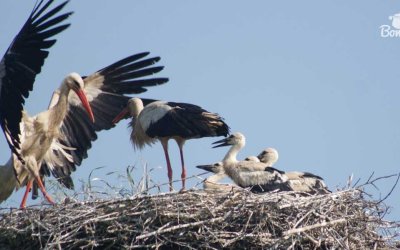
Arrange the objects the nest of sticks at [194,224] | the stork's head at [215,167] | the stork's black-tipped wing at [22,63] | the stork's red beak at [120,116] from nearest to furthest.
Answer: the nest of sticks at [194,224]
the stork's black-tipped wing at [22,63]
the stork's head at [215,167]
the stork's red beak at [120,116]

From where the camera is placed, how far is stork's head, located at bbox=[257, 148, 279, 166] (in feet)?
37.4

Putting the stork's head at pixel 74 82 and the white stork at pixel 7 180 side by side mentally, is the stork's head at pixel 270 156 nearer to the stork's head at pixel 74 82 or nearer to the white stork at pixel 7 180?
the stork's head at pixel 74 82

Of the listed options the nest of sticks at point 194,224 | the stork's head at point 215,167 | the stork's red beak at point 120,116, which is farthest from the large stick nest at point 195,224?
the stork's red beak at point 120,116

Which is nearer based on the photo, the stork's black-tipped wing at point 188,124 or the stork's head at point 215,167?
the stork's black-tipped wing at point 188,124

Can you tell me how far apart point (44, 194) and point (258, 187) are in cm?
202

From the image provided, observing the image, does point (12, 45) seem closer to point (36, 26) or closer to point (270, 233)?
point (36, 26)

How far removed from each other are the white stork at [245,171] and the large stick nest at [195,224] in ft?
6.45

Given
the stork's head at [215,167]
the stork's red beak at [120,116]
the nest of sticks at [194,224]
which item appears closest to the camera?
the nest of sticks at [194,224]

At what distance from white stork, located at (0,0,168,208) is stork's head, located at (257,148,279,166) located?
4.29 ft

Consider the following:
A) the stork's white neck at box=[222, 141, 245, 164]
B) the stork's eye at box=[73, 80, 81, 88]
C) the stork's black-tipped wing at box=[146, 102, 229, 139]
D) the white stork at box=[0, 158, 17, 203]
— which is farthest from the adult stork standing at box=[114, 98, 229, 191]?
the white stork at box=[0, 158, 17, 203]

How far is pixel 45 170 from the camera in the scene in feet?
34.6

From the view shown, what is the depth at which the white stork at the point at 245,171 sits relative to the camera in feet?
33.9

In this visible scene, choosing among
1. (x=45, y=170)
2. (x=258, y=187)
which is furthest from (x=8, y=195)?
(x=258, y=187)

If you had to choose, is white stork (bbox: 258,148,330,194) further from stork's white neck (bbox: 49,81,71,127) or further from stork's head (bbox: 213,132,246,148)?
stork's white neck (bbox: 49,81,71,127)
